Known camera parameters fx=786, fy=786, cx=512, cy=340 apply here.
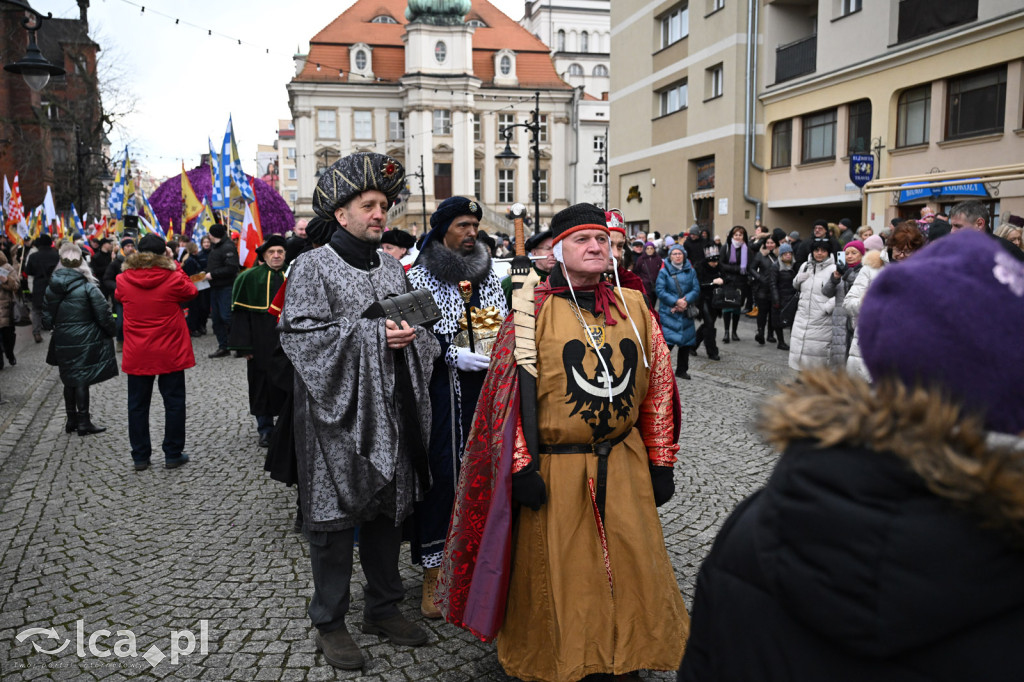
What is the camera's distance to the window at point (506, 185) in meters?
63.7

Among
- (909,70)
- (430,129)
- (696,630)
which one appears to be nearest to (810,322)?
(696,630)

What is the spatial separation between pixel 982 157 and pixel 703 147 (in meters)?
10.3

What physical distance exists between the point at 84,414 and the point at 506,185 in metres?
57.5

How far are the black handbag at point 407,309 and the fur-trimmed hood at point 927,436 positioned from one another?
2321 mm

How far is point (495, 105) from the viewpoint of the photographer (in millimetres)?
62156

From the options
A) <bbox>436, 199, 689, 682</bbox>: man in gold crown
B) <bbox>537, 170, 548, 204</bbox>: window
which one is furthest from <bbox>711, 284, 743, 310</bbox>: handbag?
<bbox>537, 170, 548, 204</bbox>: window

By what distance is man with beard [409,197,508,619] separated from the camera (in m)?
3.98

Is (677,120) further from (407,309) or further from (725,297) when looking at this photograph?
(407,309)

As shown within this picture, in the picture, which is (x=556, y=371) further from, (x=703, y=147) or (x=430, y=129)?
(x=430, y=129)

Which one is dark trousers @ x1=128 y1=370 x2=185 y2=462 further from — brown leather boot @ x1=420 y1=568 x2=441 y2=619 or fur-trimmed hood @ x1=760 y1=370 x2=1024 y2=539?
fur-trimmed hood @ x1=760 y1=370 x2=1024 y2=539

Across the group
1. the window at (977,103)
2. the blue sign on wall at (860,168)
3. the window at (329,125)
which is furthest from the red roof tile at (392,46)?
the blue sign on wall at (860,168)

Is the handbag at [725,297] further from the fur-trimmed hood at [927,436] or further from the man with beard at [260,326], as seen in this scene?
the fur-trimmed hood at [927,436]

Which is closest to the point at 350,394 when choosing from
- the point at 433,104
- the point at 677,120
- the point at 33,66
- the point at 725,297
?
the point at 33,66

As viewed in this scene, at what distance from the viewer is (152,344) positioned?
649cm
